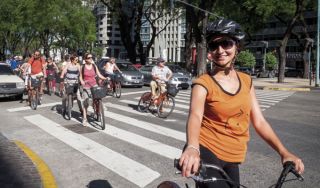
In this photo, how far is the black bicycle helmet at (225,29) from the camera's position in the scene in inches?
116

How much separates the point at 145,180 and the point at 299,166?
387 cm

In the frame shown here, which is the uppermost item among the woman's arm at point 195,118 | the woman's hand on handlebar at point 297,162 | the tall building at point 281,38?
the tall building at point 281,38

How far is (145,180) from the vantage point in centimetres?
640

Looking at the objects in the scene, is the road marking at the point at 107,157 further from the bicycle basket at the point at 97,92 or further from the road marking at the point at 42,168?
the bicycle basket at the point at 97,92

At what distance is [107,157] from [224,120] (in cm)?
503

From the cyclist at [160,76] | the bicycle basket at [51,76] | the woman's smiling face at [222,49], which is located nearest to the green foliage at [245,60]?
the bicycle basket at [51,76]

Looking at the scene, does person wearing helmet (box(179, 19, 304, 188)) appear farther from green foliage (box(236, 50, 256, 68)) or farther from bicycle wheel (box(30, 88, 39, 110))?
green foliage (box(236, 50, 256, 68))

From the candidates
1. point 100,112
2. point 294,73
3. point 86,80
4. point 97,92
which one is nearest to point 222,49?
point 97,92

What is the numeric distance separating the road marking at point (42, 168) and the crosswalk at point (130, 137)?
2.60 feet

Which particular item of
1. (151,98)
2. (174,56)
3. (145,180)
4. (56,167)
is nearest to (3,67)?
(151,98)

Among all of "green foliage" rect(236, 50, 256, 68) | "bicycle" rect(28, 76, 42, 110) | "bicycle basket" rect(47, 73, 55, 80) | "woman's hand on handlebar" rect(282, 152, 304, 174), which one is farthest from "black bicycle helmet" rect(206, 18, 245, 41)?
"green foliage" rect(236, 50, 256, 68)

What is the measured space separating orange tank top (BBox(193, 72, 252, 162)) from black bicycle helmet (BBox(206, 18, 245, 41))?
0.30m

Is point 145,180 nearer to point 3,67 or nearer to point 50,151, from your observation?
point 50,151

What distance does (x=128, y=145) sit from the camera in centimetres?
897
